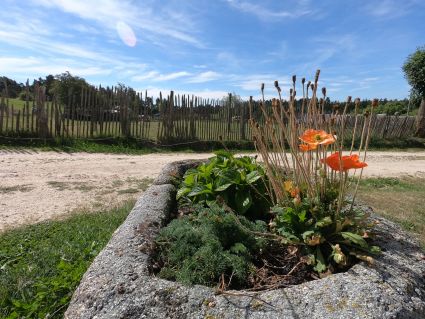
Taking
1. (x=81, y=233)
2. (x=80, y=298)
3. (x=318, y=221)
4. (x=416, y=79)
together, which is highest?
(x=416, y=79)

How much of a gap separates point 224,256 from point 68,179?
5660 millimetres

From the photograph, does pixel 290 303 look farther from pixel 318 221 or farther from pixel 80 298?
pixel 80 298

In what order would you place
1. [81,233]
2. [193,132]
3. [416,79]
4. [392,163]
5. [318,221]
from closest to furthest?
[318,221]
[81,233]
[392,163]
[193,132]
[416,79]

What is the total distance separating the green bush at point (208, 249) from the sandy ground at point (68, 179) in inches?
118

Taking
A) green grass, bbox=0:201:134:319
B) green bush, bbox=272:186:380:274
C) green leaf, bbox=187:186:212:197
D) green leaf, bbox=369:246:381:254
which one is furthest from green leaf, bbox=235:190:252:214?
green grass, bbox=0:201:134:319

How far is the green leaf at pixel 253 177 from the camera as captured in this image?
8.71 ft

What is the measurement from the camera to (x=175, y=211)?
291 centimetres

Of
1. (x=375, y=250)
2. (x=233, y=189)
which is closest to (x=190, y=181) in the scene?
(x=233, y=189)

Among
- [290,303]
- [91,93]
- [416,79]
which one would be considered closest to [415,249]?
[290,303]

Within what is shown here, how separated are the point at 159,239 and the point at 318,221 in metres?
0.89

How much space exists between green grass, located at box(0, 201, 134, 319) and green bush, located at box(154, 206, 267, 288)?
95 cm

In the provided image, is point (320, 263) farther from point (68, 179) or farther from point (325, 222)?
point (68, 179)

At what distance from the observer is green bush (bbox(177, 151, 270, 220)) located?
265cm

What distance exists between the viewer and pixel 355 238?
1.82 m
